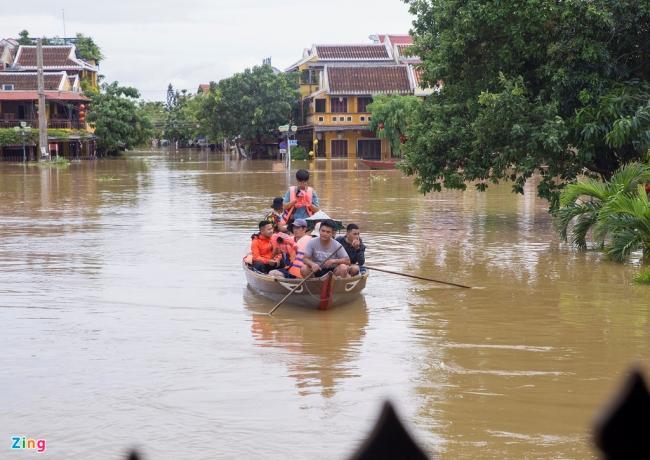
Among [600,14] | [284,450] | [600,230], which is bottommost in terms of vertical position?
[284,450]

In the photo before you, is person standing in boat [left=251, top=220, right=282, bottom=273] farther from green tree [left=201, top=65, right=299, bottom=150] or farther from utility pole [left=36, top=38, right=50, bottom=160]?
green tree [left=201, top=65, right=299, bottom=150]

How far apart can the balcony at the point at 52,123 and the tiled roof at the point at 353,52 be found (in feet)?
57.0

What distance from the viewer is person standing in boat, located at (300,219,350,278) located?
1262 centimetres

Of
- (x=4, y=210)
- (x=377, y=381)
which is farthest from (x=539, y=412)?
(x=4, y=210)

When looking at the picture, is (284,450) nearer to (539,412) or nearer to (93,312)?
(539,412)

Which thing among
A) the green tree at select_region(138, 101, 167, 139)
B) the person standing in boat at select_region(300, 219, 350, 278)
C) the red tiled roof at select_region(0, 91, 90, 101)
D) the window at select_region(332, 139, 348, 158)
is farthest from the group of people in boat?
the green tree at select_region(138, 101, 167, 139)

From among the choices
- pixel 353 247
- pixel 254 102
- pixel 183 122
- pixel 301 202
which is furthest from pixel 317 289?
pixel 183 122

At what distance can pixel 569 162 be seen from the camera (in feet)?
64.8

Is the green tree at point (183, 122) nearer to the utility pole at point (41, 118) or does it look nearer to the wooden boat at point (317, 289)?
the utility pole at point (41, 118)

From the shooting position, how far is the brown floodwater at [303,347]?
7820mm

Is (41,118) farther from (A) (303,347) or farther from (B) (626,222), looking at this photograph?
(A) (303,347)

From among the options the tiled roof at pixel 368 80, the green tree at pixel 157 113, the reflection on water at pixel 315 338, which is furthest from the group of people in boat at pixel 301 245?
the green tree at pixel 157 113

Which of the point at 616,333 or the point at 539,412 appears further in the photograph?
the point at 616,333

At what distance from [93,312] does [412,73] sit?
50043 mm
